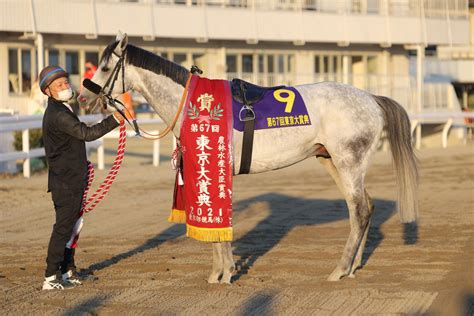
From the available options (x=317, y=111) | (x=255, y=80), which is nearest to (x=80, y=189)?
(x=317, y=111)

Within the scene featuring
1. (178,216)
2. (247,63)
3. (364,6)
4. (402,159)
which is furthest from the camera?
(364,6)

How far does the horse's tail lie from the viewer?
8.97 meters

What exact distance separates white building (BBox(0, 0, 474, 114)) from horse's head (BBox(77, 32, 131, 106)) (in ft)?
60.5

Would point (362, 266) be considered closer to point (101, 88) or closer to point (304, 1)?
point (101, 88)

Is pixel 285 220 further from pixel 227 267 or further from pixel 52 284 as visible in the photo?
pixel 52 284

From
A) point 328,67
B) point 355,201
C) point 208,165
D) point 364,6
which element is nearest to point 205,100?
point 208,165

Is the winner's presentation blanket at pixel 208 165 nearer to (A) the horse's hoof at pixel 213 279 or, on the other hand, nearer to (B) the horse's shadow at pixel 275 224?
(A) the horse's hoof at pixel 213 279

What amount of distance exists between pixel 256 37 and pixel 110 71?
77.5ft

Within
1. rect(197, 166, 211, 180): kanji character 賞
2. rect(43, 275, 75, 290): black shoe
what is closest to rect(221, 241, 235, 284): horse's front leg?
rect(197, 166, 211, 180): kanji character 賞

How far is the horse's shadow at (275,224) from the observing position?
9.49 m

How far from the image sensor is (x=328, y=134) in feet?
28.1

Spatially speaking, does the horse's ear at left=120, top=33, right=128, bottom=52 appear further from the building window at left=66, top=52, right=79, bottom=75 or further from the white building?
the building window at left=66, top=52, right=79, bottom=75

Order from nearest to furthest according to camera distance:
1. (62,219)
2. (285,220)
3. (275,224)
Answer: (62,219)
(275,224)
(285,220)

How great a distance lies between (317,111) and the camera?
854 centimetres
